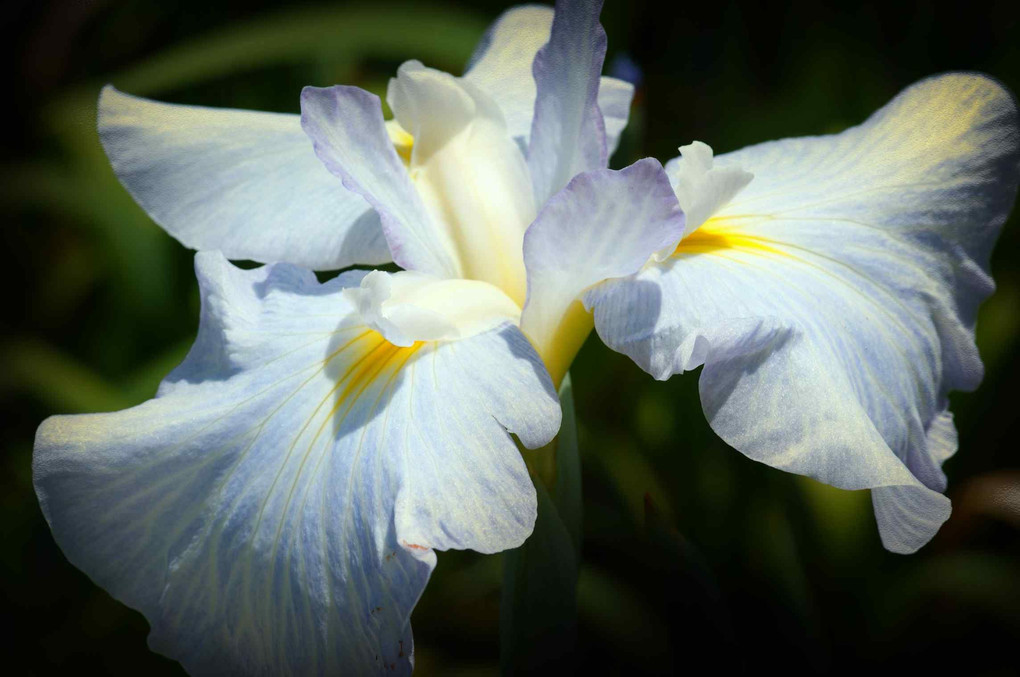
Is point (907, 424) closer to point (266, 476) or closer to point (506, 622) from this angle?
point (506, 622)

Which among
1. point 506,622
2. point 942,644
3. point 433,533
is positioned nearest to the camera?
point 433,533

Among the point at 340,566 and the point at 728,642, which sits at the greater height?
the point at 340,566

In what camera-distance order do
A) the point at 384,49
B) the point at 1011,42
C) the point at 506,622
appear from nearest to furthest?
the point at 506,622, the point at 1011,42, the point at 384,49

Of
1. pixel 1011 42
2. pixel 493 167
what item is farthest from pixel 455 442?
pixel 1011 42

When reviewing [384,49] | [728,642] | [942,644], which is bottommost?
[942,644]

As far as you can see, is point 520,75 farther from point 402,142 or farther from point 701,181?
point 701,181

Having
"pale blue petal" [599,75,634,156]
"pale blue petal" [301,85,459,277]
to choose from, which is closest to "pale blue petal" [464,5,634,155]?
"pale blue petal" [599,75,634,156]
